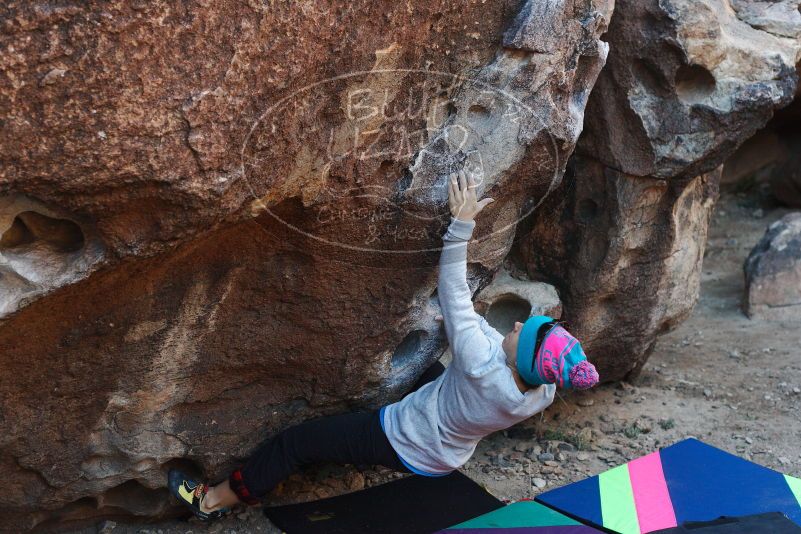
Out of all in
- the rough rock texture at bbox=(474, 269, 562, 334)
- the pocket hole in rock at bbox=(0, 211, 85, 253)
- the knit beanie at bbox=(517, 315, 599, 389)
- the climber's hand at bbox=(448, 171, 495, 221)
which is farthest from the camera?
the rough rock texture at bbox=(474, 269, 562, 334)

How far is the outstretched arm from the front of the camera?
251cm

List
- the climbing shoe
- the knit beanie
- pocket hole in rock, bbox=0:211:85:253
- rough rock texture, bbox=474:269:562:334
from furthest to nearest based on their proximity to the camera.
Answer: rough rock texture, bbox=474:269:562:334 < the climbing shoe < the knit beanie < pocket hole in rock, bbox=0:211:85:253

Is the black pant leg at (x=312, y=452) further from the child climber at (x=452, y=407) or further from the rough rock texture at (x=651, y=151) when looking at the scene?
the rough rock texture at (x=651, y=151)

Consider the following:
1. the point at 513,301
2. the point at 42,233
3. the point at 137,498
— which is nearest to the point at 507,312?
the point at 513,301

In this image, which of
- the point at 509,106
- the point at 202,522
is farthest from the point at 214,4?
the point at 202,522

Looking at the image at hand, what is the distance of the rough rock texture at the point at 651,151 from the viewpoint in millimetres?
2990

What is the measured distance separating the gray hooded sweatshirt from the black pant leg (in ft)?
0.16

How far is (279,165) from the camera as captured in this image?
2.13m

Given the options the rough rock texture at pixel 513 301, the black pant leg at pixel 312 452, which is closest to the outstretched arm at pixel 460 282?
the black pant leg at pixel 312 452

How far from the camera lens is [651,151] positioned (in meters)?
3.05

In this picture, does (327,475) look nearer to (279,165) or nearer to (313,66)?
(279,165)

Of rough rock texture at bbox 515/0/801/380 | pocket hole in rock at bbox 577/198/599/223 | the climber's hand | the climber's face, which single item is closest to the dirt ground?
rough rock texture at bbox 515/0/801/380

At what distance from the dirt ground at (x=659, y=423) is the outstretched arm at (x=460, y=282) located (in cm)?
75

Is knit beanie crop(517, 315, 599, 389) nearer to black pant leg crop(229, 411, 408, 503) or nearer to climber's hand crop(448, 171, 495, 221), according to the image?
climber's hand crop(448, 171, 495, 221)
